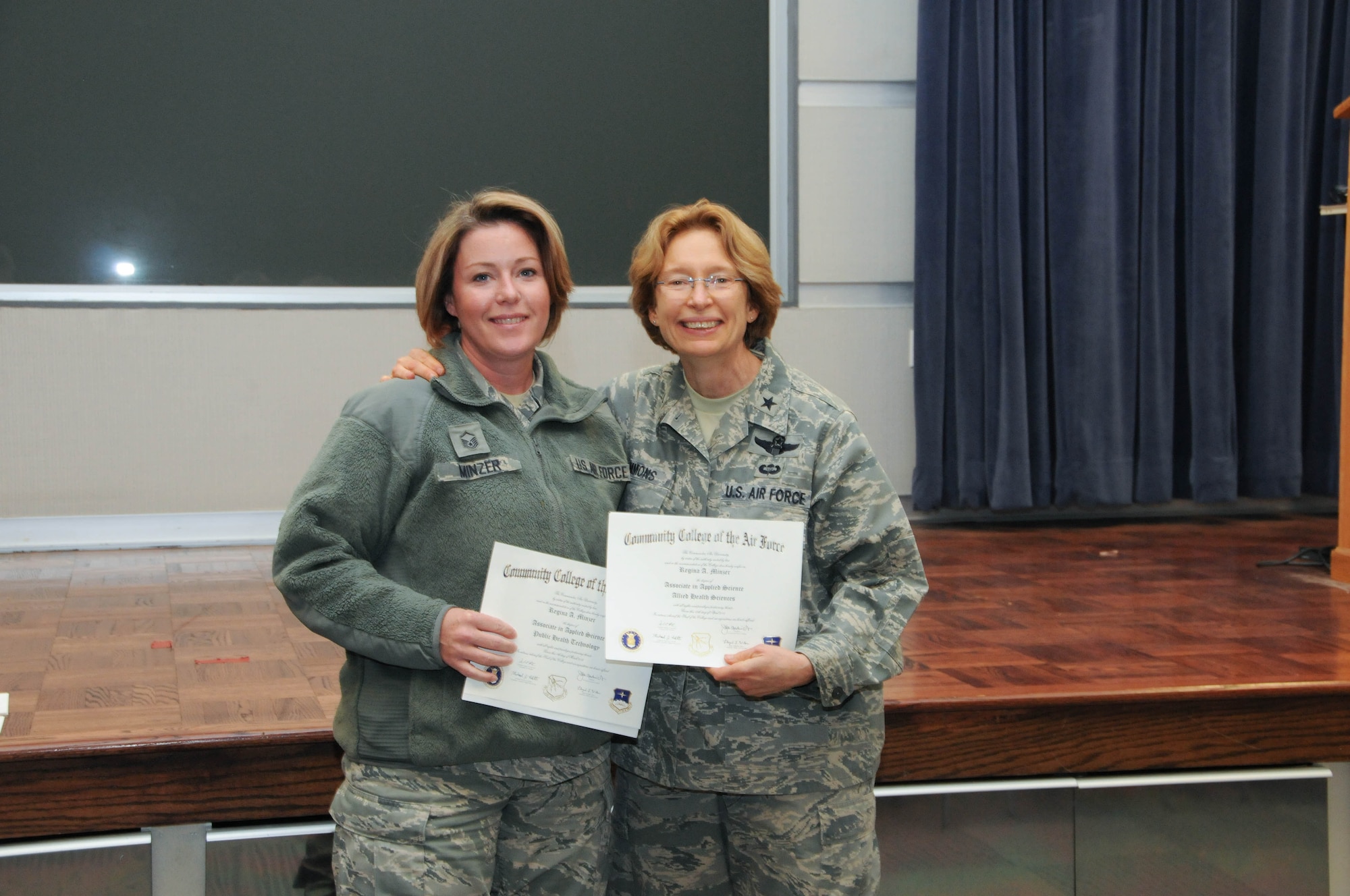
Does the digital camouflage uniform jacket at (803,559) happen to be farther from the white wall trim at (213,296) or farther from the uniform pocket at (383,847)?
the white wall trim at (213,296)

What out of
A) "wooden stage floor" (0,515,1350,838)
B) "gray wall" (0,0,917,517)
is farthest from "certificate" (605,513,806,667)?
"gray wall" (0,0,917,517)

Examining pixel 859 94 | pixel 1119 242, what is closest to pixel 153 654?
pixel 859 94

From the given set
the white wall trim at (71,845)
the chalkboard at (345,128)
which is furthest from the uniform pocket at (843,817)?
the chalkboard at (345,128)

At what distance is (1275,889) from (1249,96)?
3565mm

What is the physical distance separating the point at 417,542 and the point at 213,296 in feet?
10.0

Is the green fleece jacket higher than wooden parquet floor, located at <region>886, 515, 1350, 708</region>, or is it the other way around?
the green fleece jacket

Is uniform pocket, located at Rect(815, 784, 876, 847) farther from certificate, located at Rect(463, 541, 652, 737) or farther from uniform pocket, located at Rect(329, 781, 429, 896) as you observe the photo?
uniform pocket, located at Rect(329, 781, 429, 896)

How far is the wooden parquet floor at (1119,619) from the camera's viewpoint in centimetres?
209

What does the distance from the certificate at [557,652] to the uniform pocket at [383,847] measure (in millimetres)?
153

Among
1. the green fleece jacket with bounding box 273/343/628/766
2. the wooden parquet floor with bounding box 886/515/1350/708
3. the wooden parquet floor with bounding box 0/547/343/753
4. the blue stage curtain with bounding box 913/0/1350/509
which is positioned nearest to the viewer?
the green fleece jacket with bounding box 273/343/628/766

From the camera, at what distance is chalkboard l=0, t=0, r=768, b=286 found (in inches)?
150

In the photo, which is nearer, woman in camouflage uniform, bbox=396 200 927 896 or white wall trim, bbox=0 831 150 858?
woman in camouflage uniform, bbox=396 200 927 896

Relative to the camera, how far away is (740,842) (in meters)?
1.53

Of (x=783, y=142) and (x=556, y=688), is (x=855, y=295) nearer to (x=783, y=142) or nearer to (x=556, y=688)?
(x=783, y=142)
